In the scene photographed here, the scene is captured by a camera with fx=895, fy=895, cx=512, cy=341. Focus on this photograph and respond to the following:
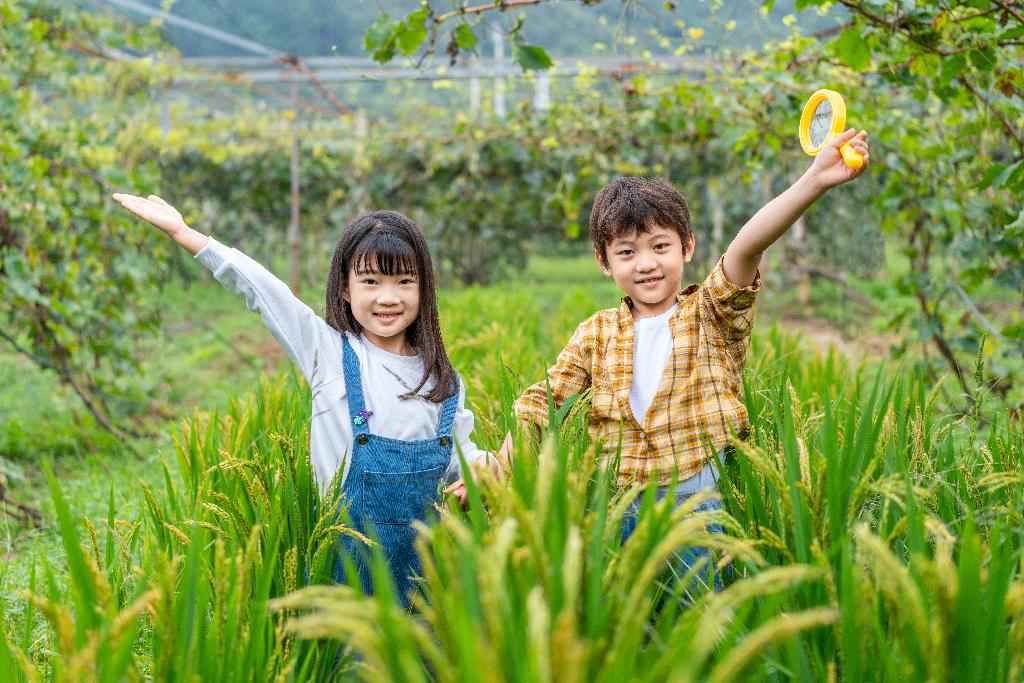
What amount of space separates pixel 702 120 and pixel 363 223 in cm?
365

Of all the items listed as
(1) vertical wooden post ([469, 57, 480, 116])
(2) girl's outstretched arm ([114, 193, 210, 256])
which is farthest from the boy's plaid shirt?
(1) vertical wooden post ([469, 57, 480, 116])

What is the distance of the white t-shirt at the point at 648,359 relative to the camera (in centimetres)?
194

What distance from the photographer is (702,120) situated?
5215mm

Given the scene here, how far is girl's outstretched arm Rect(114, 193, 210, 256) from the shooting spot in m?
1.87

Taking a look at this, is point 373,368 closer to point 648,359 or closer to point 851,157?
point 648,359

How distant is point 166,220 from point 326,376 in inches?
18.4

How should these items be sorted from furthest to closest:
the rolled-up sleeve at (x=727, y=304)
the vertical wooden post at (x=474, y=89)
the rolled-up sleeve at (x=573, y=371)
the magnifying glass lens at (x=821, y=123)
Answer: the vertical wooden post at (x=474, y=89), the rolled-up sleeve at (x=573, y=371), the rolled-up sleeve at (x=727, y=304), the magnifying glass lens at (x=821, y=123)

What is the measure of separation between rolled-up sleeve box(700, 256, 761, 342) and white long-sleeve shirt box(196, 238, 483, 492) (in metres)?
0.58

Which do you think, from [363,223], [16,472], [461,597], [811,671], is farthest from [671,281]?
[16,472]

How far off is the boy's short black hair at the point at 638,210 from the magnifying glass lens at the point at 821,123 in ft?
1.08

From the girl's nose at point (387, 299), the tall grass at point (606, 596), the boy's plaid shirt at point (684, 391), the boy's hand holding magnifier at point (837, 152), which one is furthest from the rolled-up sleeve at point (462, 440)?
the boy's hand holding magnifier at point (837, 152)

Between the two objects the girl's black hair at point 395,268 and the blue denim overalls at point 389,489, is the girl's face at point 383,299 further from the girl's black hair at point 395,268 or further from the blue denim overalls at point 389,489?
the blue denim overalls at point 389,489

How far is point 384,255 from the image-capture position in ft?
6.45

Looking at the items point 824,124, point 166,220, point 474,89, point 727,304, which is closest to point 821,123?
point 824,124
